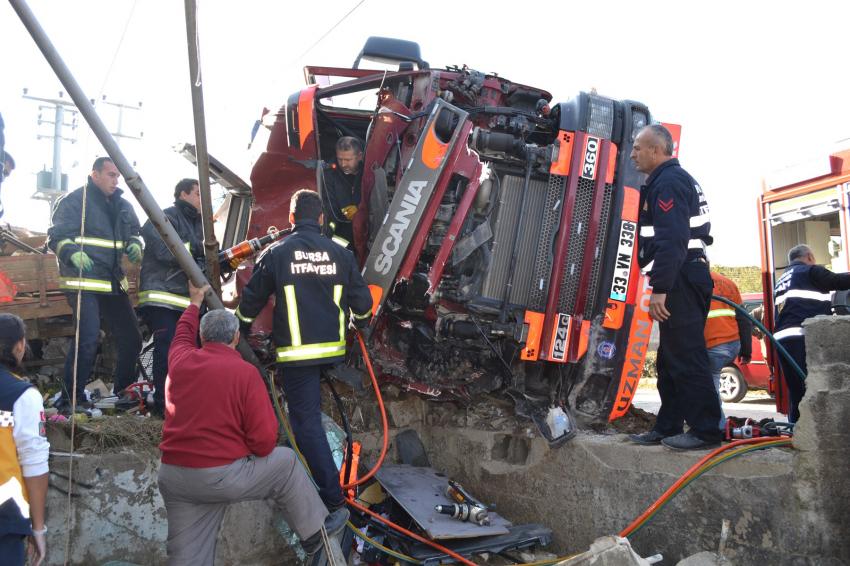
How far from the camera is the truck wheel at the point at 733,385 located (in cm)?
1067

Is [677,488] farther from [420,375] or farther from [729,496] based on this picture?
[420,375]

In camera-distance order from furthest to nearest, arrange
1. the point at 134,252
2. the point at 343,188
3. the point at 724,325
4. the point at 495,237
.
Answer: the point at 724,325 → the point at 343,188 → the point at 134,252 → the point at 495,237

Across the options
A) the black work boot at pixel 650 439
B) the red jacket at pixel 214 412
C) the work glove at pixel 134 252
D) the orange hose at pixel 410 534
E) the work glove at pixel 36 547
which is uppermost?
the work glove at pixel 134 252

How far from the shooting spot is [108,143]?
325 cm

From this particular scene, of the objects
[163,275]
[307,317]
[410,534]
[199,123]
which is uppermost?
[199,123]

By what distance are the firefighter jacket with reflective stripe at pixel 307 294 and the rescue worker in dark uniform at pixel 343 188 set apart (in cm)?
73

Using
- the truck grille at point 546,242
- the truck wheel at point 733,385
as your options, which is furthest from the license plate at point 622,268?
the truck wheel at point 733,385

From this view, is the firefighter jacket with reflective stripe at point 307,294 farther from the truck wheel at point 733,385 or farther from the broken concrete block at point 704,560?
the truck wheel at point 733,385

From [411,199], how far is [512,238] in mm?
754

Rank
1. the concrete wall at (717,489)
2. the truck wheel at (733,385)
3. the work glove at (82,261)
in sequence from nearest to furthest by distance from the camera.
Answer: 1. the concrete wall at (717,489)
2. the work glove at (82,261)
3. the truck wheel at (733,385)

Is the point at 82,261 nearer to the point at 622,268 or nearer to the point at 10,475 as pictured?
the point at 10,475

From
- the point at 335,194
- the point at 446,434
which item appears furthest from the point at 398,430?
the point at 335,194

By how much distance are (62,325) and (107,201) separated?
49.2 inches

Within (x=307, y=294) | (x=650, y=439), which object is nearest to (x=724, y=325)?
(x=650, y=439)
